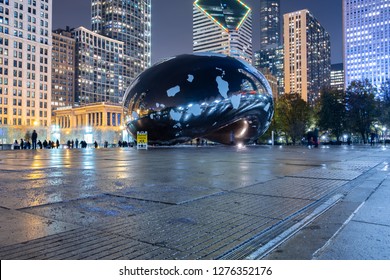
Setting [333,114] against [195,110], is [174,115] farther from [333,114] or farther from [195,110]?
[333,114]

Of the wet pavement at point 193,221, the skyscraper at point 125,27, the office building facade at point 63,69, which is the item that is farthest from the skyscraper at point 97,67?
the wet pavement at point 193,221

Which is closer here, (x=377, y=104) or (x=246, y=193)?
(x=246, y=193)

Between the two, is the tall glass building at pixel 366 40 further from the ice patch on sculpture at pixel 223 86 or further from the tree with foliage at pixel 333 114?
the ice patch on sculpture at pixel 223 86

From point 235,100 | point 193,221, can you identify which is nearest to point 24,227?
point 193,221

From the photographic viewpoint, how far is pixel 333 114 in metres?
62.9

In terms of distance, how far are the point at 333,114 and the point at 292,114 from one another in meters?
7.62

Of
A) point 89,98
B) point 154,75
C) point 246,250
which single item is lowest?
point 246,250

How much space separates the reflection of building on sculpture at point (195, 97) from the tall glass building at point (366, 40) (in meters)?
172

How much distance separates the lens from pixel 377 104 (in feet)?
196

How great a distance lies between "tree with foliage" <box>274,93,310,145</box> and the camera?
6525 cm

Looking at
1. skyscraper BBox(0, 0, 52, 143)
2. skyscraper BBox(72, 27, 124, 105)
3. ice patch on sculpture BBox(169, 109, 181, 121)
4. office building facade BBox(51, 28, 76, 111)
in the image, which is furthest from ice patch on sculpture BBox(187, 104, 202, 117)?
skyscraper BBox(72, 27, 124, 105)

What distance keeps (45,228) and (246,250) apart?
79.8 inches
